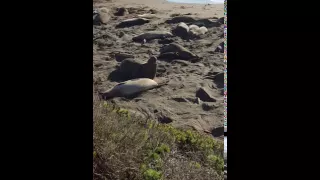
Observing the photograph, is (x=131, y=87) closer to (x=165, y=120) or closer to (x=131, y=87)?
(x=131, y=87)

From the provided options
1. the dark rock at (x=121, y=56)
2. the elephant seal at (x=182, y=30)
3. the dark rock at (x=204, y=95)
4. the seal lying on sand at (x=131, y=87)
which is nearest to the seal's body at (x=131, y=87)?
the seal lying on sand at (x=131, y=87)

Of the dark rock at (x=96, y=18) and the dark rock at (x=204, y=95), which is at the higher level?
the dark rock at (x=96, y=18)

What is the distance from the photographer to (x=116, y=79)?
11.4 ft

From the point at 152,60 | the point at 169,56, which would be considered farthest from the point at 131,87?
the point at 169,56

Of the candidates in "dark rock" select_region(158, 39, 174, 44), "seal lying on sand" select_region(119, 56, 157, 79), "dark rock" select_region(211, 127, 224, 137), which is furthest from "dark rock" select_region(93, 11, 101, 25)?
"dark rock" select_region(211, 127, 224, 137)

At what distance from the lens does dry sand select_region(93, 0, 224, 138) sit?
3331 millimetres

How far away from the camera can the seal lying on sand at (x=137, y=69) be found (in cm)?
344

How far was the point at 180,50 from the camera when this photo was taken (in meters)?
3.56

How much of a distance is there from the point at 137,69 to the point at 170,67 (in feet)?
1.00

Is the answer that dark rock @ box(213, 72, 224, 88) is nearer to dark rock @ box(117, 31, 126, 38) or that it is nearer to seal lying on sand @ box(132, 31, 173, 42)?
seal lying on sand @ box(132, 31, 173, 42)

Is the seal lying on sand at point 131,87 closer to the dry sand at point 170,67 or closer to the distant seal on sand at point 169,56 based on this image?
the dry sand at point 170,67

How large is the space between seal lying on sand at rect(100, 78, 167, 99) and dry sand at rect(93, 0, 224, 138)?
46 millimetres

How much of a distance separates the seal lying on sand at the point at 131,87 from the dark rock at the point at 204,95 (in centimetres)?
37
